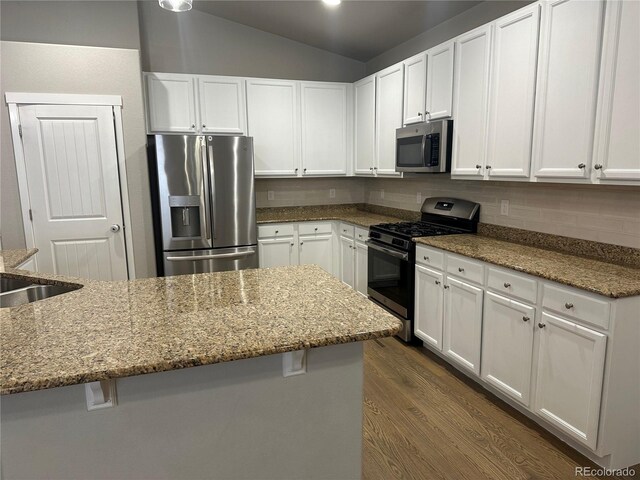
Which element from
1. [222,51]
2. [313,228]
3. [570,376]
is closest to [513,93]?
[570,376]

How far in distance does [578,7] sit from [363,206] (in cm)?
327

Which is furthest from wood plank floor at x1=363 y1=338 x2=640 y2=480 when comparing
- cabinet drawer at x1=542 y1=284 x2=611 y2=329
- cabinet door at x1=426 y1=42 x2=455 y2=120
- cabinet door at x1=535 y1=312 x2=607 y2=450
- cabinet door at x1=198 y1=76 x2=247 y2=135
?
cabinet door at x1=198 y1=76 x2=247 y2=135

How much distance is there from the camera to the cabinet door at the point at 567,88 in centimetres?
204

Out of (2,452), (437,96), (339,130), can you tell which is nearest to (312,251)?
(339,130)

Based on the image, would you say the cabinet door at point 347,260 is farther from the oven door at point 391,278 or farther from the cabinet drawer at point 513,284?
the cabinet drawer at point 513,284

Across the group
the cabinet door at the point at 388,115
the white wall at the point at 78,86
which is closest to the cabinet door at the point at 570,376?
the cabinet door at the point at 388,115

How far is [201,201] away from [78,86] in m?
Result: 1.34

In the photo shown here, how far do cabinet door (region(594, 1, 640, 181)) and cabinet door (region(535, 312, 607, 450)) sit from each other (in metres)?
0.77

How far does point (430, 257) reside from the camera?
9.77ft

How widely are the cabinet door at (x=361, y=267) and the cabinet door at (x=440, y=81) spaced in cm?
141

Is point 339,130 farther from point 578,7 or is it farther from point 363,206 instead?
point 578,7

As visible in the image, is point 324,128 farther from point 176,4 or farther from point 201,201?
point 176,4

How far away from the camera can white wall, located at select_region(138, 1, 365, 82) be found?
4.03 metres

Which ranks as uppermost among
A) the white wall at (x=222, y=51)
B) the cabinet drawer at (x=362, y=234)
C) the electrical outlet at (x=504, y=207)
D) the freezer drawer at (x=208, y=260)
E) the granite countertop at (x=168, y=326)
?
the white wall at (x=222, y=51)
